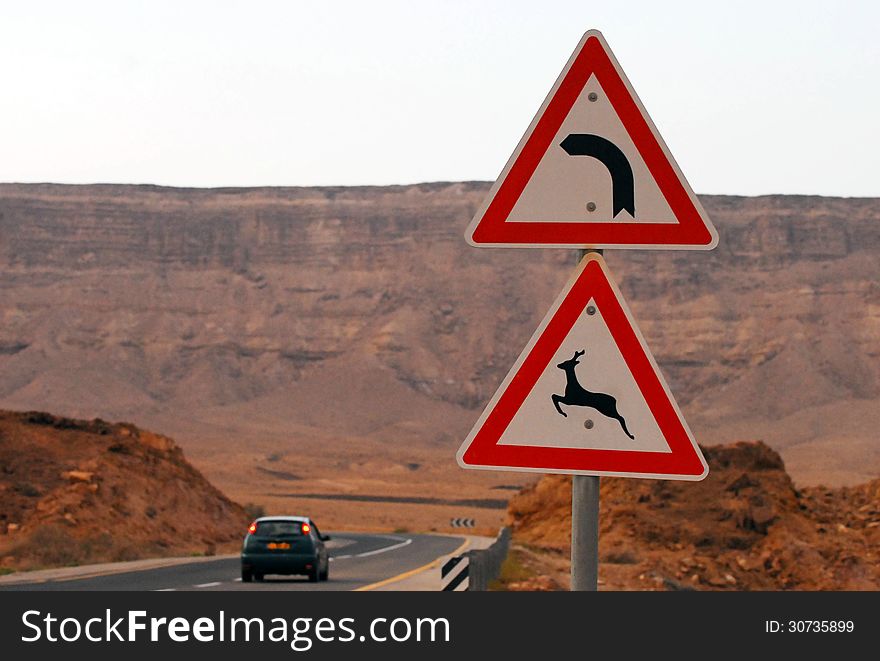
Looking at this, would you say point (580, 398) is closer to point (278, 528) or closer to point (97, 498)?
point (278, 528)

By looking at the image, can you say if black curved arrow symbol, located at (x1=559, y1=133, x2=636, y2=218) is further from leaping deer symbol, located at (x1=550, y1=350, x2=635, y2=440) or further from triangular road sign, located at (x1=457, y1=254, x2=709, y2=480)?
leaping deer symbol, located at (x1=550, y1=350, x2=635, y2=440)

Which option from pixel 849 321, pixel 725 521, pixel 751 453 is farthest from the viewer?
pixel 849 321

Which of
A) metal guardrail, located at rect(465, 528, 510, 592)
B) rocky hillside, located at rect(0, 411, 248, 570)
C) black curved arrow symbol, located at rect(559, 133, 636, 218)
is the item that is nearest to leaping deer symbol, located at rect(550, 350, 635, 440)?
black curved arrow symbol, located at rect(559, 133, 636, 218)

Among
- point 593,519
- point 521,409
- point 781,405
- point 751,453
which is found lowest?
point 593,519

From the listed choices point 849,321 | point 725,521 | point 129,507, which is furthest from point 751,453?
point 849,321

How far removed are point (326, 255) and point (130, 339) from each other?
1984 centimetres

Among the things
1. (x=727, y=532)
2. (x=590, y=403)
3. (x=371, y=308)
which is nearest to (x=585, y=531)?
(x=590, y=403)

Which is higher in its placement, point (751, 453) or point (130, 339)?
point (130, 339)

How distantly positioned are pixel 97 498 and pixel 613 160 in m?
36.6

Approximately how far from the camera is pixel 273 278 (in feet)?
419

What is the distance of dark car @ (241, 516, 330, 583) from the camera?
2316 cm

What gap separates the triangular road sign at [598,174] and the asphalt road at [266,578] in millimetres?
16332

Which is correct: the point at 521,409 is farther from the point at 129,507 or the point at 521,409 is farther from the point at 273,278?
the point at 273,278

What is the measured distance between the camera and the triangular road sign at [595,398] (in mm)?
4750
